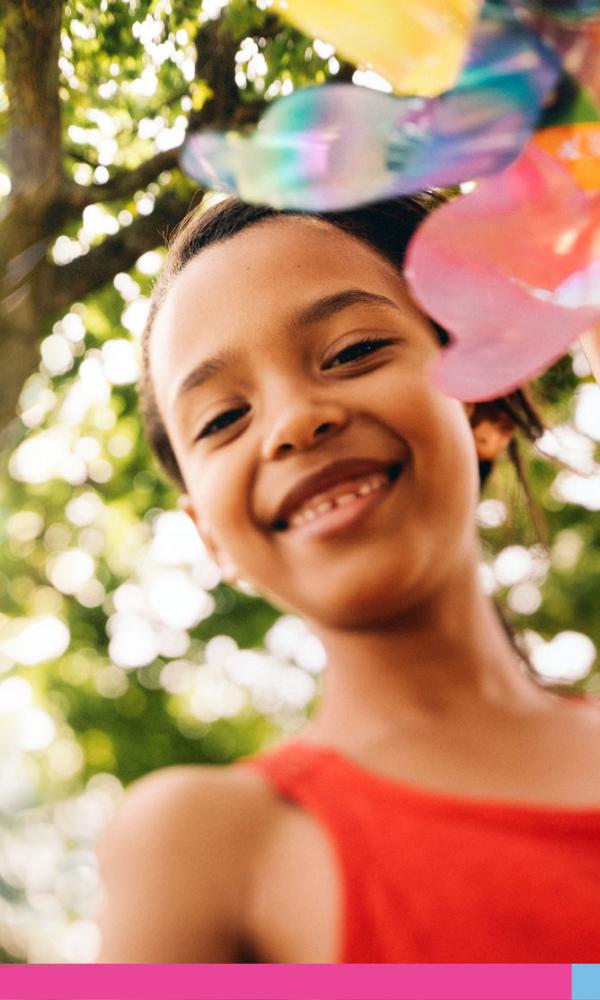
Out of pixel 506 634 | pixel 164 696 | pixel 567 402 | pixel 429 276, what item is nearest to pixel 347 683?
pixel 506 634

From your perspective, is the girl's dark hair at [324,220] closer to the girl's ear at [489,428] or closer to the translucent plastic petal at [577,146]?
the girl's ear at [489,428]

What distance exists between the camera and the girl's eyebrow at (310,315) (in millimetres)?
807

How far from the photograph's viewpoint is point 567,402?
124 centimetres

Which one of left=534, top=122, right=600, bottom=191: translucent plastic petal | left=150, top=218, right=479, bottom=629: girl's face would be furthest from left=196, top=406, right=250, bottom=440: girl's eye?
left=534, top=122, right=600, bottom=191: translucent plastic petal

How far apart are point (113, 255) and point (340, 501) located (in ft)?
1.82

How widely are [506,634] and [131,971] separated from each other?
1.48 feet

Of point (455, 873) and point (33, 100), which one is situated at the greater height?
point (33, 100)

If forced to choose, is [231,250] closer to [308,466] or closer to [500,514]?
[308,466]

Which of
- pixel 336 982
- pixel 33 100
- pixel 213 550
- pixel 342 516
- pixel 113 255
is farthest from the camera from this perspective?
pixel 113 255

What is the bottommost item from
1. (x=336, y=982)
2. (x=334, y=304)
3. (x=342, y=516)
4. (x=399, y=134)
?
(x=336, y=982)

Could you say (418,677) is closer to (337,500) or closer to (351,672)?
(351,672)

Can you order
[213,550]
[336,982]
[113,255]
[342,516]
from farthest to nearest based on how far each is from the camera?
1. [113,255]
2. [213,550]
3. [342,516]
4. [336,982]

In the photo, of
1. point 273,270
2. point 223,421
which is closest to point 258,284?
point 273,270

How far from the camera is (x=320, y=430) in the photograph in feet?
2.59
